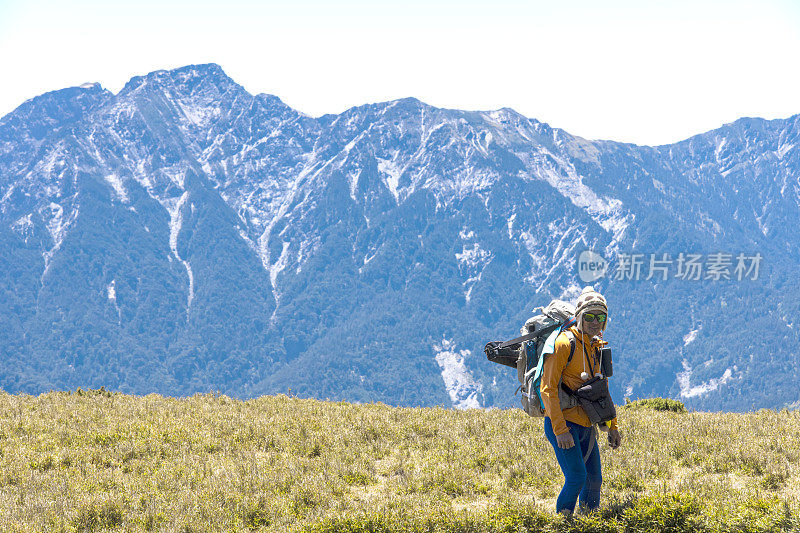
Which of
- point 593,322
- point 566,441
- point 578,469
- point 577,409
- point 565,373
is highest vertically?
point 593,322

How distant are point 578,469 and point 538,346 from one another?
4.89 ft

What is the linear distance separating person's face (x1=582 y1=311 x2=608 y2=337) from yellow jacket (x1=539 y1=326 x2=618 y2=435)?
6.0 inches

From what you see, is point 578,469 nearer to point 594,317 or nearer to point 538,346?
point 538,346

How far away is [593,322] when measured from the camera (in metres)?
6.96

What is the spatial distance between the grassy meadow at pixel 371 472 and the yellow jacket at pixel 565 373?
47.5 inches

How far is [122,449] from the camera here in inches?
443

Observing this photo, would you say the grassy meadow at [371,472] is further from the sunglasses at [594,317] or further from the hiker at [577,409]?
the sunglasses at [594,317]

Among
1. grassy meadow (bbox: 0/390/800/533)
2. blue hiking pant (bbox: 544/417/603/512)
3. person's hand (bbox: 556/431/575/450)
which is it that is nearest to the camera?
person's hand (bbox: 556/431/575/450)

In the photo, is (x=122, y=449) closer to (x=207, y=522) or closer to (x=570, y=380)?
(x=207, y=522)

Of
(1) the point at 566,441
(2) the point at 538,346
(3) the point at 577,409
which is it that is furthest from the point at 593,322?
(1) the point at 566,441

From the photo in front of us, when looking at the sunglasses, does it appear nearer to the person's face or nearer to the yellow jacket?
the person's face

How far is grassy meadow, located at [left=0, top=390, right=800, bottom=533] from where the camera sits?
7.56m

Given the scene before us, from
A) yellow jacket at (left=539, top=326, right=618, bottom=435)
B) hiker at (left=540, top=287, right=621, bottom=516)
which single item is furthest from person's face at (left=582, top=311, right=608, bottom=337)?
yellow jacket at (left=539, top=326, right=618, bottom=435)

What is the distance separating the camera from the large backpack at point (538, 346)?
7102mm
